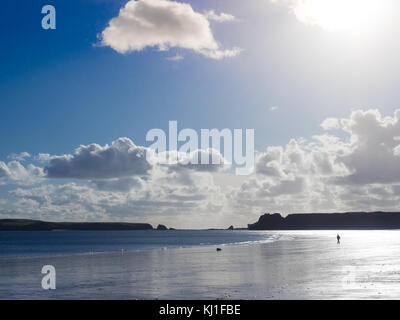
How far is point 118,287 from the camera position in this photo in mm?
39062

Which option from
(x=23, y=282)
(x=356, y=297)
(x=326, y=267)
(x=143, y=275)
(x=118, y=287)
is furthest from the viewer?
(x=326, y=267)

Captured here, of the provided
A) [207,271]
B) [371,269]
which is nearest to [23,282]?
[207,271]

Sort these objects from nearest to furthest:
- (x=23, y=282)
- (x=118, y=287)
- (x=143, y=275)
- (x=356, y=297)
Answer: (x=356, y=297), (x=118, y=287), (x=23, y=282), (x=143, y=275)
